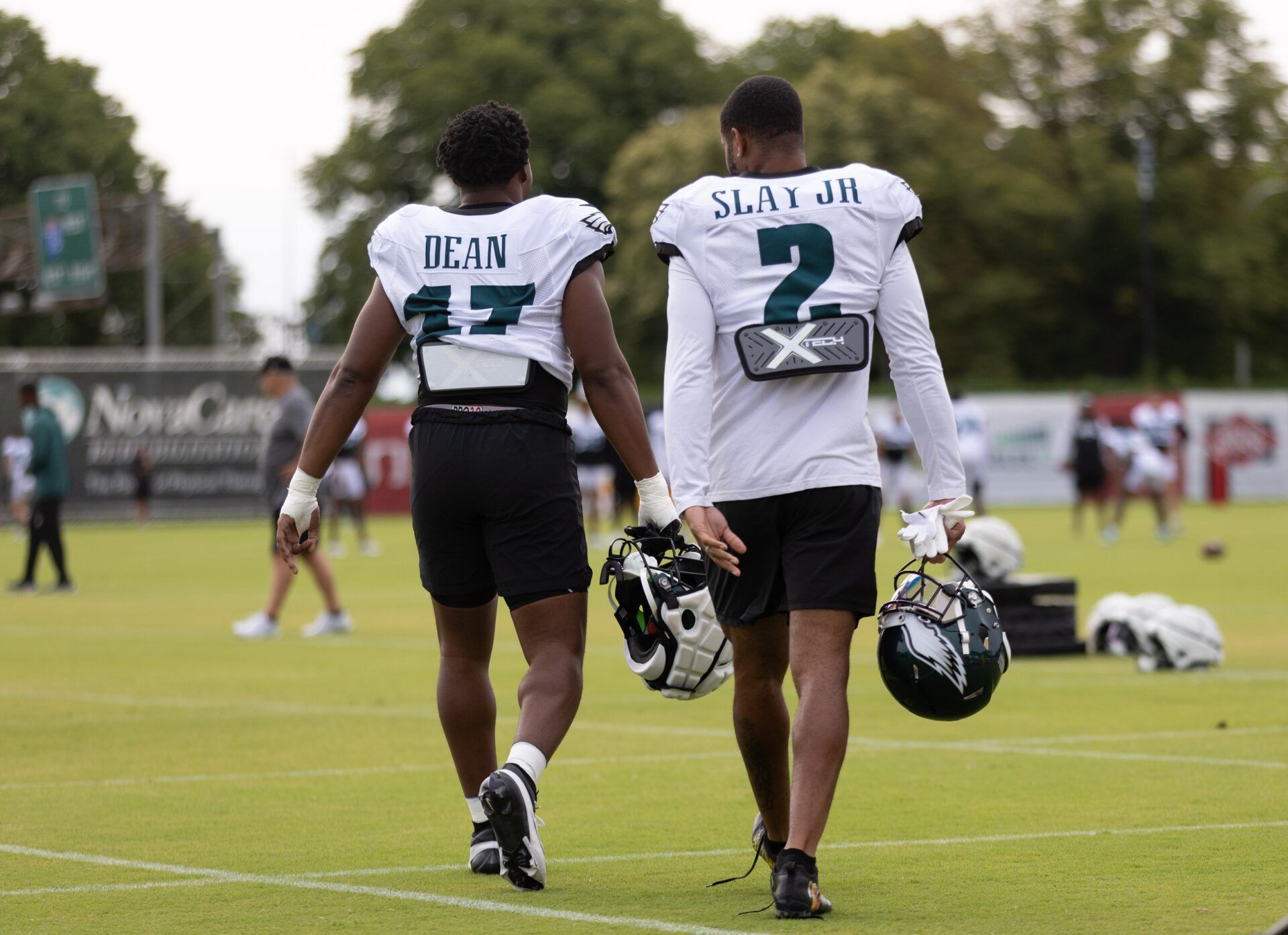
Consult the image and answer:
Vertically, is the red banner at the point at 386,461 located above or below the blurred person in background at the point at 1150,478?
below

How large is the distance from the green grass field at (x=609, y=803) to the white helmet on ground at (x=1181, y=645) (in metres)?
0.29

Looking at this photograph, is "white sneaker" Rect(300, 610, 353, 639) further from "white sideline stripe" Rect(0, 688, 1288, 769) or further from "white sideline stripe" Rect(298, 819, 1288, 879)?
"white sideline stripe" Rect(298, 819, 1288, 879)

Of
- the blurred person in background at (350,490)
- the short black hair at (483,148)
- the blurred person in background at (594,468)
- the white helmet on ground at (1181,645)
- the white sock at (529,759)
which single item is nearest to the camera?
the white sock at (529,759)

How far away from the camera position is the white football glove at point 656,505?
19.2 feet

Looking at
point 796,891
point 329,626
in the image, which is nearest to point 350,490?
point 329,626

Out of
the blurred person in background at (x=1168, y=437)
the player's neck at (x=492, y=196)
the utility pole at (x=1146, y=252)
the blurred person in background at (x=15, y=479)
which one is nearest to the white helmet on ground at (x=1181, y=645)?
the player's neck at (x=492, y=196)

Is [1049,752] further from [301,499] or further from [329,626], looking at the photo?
[329,626]

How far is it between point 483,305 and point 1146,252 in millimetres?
51833

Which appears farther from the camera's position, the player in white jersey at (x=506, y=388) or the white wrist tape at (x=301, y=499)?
the white wrist tape at (x=301, y=499)

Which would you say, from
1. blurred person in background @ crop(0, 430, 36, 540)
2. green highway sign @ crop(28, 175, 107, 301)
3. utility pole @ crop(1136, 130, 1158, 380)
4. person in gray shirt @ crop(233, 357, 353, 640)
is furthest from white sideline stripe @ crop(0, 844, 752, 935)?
utility pole @ crop(1136, 130, 1158, 380)

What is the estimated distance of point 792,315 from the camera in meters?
5.52

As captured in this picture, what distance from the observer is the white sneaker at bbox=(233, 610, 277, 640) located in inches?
608

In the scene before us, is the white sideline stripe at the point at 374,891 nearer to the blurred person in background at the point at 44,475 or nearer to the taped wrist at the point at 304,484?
the taped wrist at the point at 304,484

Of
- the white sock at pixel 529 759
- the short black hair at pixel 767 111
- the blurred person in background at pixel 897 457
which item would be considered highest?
the short black hair at pixel 767 111
